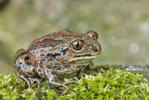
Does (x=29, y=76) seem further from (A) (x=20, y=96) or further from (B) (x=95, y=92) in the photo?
(B) (x=95, y=92)

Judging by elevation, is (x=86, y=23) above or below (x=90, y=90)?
above

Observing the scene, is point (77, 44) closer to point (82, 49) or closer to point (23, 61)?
point (82, 49)

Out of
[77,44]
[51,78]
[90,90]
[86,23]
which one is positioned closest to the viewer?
[90,90]

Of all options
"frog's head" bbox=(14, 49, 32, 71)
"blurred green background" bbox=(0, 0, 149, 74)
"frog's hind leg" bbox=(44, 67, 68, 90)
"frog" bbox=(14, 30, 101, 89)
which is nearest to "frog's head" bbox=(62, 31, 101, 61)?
"frog" bbox=(14, 30, 101, 89)

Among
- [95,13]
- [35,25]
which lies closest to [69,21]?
[95,13]

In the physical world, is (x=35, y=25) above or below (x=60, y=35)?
above

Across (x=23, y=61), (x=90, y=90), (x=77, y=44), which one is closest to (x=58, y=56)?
(x=77, y=44)

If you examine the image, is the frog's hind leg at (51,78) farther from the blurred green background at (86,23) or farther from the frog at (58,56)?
the blurred green background at (86,23)
